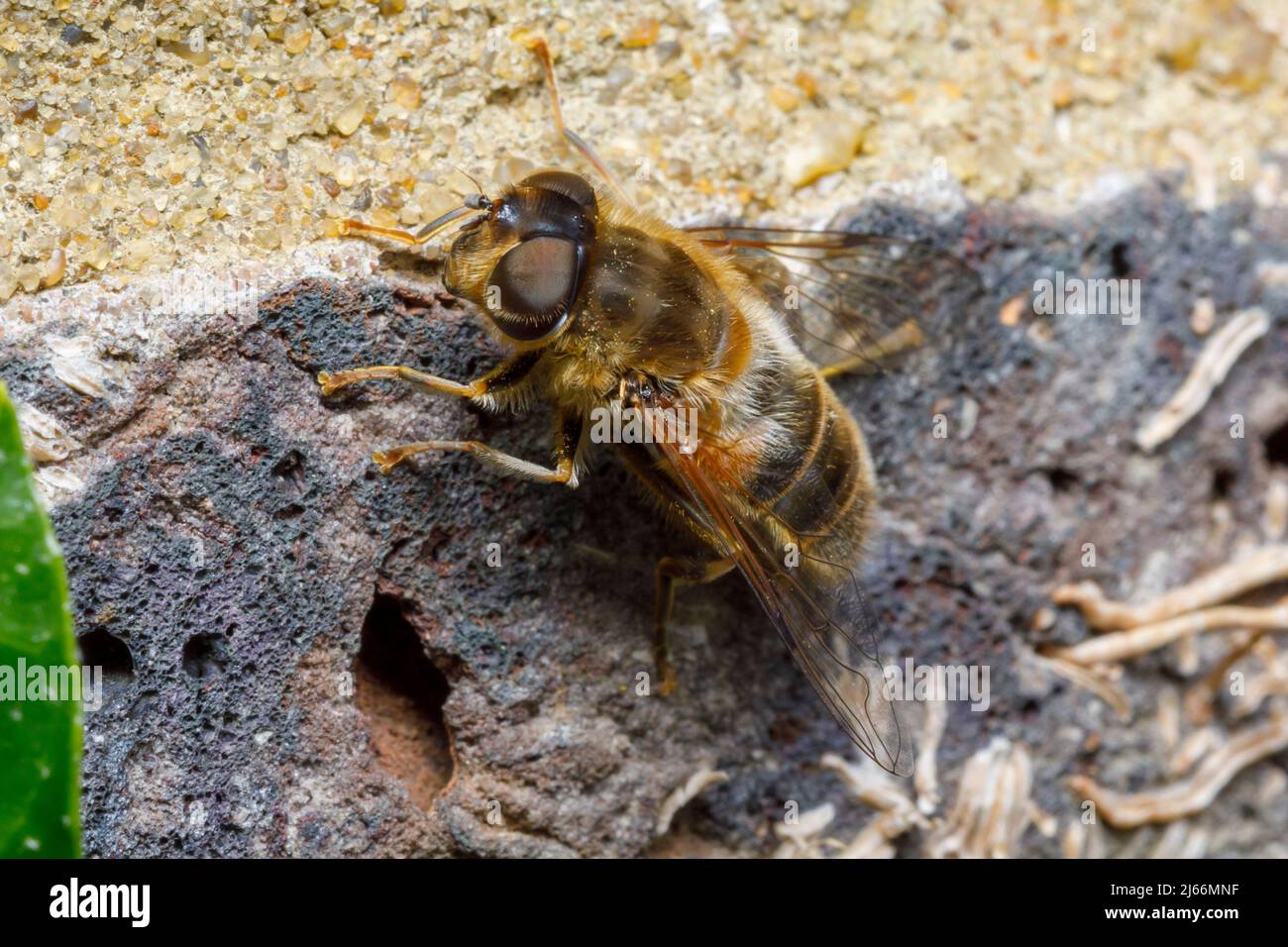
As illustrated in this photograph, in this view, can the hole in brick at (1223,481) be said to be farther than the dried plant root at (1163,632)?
Yes

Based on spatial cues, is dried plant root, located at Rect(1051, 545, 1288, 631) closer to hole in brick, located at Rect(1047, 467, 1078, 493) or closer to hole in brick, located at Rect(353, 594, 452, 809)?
hole in brick, located at Rect(1047, 467, 1078, 493)

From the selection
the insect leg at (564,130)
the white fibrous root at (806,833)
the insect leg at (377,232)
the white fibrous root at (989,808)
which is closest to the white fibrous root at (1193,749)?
the white fibrous root at (989,808)

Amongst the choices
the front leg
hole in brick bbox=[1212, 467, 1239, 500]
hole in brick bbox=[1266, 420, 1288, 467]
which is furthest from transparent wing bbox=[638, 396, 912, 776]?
hole in brick bbox=[1266, 420, 1288, 467]

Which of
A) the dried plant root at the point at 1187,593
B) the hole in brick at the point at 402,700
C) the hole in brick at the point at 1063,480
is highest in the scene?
the hole in brick at the point at 1063,480

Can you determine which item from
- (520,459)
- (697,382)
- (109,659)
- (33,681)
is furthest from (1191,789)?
(33,681)

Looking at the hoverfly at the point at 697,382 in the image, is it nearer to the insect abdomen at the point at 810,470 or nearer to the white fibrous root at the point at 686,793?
the insect abdomen at the point at 810,470

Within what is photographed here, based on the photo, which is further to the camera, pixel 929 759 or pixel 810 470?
pixel 929 759

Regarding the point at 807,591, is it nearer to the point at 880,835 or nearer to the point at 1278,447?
the point at 880,835
